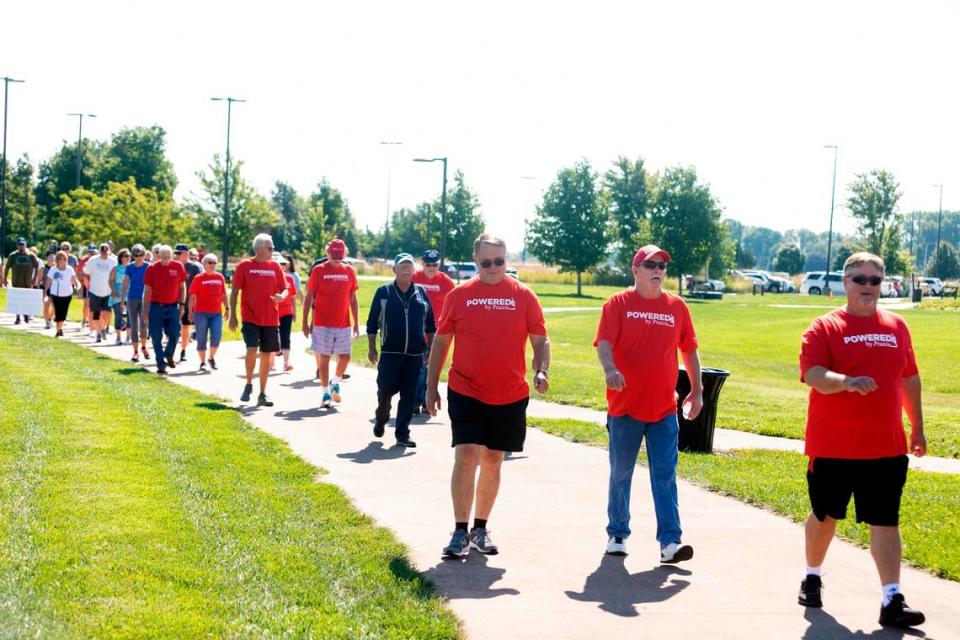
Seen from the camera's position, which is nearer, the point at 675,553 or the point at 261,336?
the point at 675,553

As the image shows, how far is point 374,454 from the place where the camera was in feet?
32.9

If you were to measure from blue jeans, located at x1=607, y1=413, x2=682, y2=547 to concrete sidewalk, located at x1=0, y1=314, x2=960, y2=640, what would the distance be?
20 cm

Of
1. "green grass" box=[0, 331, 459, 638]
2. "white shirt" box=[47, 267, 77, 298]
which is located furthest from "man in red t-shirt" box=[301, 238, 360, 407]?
"white shirt" box=[47, 267, 77, 298]

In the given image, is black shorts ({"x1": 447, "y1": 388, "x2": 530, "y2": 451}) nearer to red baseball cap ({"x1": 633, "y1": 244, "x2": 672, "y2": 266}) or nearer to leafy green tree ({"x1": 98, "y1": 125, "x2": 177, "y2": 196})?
red baseball cap ({"x1": 633, "y1": 244, "x2": 672, "y2": 266})

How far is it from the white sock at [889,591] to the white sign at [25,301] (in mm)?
21568

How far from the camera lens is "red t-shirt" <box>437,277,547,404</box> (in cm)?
655

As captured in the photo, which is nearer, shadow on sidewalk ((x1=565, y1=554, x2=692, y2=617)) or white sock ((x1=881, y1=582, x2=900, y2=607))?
white sock ((x1=881, y1=582, x2=900, y2=607))

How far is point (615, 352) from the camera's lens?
6492 millimetres

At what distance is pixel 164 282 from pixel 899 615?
12.8m

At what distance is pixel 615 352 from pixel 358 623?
7.51 feet

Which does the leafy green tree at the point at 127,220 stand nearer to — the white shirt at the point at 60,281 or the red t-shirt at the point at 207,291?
the white shirt at the point at 60,281

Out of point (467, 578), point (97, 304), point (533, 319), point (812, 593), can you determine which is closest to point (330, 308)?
point (533, 319)

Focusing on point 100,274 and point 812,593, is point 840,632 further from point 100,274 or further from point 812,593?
point 100,274

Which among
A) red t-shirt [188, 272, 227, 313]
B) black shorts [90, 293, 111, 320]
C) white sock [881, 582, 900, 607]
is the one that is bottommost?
white sock [881, 582, 900, 607]
